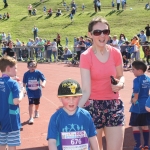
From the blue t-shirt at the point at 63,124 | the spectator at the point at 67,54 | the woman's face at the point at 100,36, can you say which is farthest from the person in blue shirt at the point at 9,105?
the spectator at the point at 67,54

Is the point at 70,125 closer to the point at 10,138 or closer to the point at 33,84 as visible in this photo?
the point at 10,138

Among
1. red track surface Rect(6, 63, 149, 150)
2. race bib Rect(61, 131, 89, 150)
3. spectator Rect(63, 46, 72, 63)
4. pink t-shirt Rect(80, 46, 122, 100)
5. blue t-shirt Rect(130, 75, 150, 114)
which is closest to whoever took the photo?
race bib Rect(61, 131, 89, 150)

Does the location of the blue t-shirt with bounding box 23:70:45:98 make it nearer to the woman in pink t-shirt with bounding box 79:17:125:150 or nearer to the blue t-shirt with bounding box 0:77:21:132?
the blue t-shirt with bounding box 0:77:21:132

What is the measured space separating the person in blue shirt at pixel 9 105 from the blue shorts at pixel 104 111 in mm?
1318

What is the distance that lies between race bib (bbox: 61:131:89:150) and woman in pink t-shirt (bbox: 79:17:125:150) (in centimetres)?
61

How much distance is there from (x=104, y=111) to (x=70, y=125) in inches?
34.2

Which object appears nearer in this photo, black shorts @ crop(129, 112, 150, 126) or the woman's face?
the woman's face

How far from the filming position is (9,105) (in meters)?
5.52

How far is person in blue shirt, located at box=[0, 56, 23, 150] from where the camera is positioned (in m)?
5.48

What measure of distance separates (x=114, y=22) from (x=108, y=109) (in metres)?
39.9

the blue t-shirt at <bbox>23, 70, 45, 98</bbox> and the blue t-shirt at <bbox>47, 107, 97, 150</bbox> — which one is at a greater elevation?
the blue t-shirt at <bbox>23, 70, 45, 98</bbox>

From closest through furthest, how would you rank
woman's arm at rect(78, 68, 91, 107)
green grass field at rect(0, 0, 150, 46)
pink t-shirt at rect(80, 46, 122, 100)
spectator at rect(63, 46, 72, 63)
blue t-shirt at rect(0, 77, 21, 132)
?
woman's arm at rect(78, 68, 91, 107), pink t-shirt at rect(80, 46, 122, 100), blue t-shirt at rect(0, 77, 21, 132), spectator at rect(63, 46, 72, 63), green grass field at rect(0, 0, 150, 46)

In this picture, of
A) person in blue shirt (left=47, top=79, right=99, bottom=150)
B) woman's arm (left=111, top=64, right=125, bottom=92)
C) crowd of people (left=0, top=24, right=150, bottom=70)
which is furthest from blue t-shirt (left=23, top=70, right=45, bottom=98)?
crowd of people (left=0, top=24, right=150, bottom=70)

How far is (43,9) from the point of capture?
53281mm
